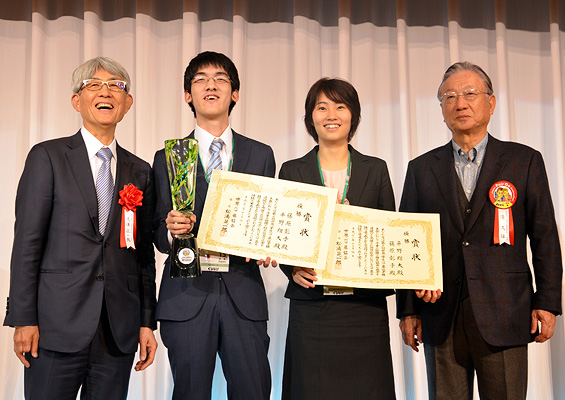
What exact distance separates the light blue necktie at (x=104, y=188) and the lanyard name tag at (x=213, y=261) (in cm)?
36

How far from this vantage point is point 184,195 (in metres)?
1.86

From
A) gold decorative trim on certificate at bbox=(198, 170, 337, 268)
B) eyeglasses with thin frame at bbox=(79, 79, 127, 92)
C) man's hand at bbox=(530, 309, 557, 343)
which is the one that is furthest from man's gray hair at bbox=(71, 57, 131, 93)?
man's hand at bbox=(530, 309, 557, 343)

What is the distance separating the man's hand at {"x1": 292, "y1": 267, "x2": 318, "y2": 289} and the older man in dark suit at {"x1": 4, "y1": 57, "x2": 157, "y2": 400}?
0.56 m

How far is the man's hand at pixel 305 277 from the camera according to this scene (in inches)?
77.9

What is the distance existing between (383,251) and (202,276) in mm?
678

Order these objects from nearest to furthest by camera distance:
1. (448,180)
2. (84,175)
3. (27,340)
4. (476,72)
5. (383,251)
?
1. (27,340)
2. (84,175)
3. (383,251)
4. (448,180)
5. (476,72)

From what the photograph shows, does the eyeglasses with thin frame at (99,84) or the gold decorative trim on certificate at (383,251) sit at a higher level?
the eyeglasses with thin frame at (99,84)

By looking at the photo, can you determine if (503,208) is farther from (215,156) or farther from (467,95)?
(215,156)

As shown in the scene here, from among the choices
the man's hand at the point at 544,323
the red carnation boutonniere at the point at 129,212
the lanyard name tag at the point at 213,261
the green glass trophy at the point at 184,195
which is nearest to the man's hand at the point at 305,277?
the lanyard name tag at the point at 213,261

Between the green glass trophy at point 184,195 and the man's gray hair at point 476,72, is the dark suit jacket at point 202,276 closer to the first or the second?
the green glass trophy at point 184,195

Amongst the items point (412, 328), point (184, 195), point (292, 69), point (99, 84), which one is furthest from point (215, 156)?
point (292, 69)

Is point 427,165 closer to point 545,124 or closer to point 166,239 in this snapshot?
point 166,239

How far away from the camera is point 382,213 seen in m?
2.07

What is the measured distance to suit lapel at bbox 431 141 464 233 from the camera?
2.09 metres
